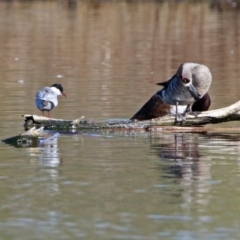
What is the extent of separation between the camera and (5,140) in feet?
40.1

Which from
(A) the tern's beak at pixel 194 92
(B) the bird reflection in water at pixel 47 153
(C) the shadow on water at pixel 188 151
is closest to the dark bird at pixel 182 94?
(A) the tern's beak at pixel 194 92

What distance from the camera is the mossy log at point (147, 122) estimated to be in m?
13.2

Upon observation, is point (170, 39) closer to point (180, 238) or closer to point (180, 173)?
point (180, 173)

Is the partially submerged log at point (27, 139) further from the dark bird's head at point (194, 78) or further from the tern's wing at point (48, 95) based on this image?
the dark bird's head at point (194, 78)

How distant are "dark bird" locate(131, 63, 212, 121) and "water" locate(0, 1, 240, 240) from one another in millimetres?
504

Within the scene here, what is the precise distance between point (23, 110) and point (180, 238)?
7989mm

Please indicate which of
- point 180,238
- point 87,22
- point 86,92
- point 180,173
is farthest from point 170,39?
point 180,238

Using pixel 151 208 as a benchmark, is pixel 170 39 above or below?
above

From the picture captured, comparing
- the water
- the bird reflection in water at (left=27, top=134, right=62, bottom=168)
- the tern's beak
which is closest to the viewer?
the water

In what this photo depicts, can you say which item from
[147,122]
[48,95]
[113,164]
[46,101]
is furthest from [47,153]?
[48,95]

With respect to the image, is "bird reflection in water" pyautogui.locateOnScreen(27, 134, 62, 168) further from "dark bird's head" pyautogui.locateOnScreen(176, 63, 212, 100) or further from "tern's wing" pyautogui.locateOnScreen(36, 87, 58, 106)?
"dark bird's head" pyautogui.locateOnScreen(176, 63, 212, 100)

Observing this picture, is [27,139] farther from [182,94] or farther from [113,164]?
[182,94]

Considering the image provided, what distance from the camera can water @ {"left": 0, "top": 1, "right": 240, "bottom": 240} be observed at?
816 centimetres

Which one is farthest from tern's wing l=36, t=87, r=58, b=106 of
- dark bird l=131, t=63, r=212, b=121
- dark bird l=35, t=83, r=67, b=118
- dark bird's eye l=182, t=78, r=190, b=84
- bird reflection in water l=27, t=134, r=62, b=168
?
dark bird's eye l=182, t=78, r=190, b=84
